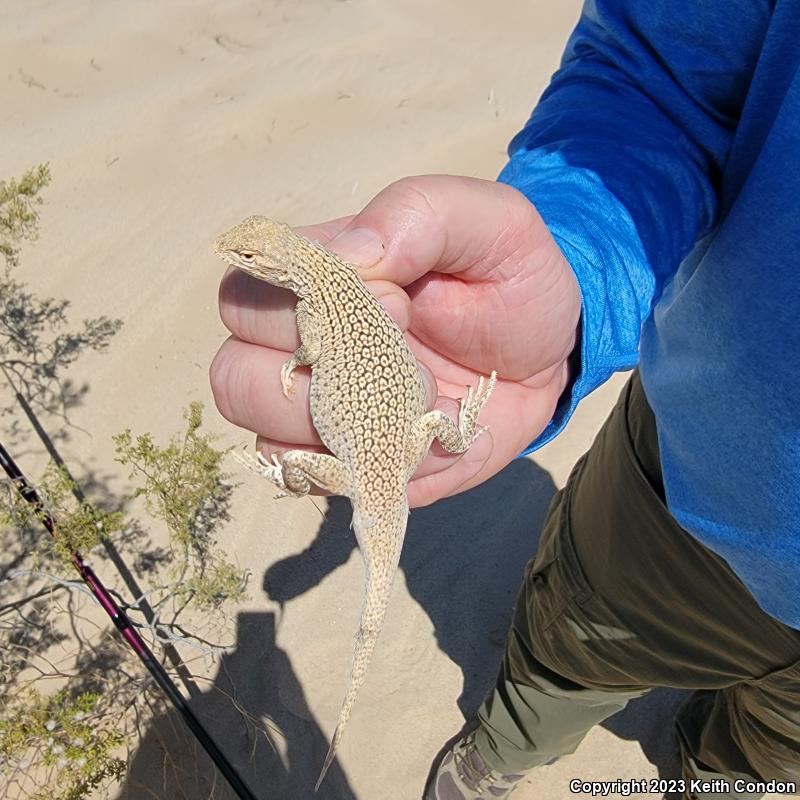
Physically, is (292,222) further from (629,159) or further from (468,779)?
(468,779)

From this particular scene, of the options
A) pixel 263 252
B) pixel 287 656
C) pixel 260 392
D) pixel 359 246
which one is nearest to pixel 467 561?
pixel 287 656

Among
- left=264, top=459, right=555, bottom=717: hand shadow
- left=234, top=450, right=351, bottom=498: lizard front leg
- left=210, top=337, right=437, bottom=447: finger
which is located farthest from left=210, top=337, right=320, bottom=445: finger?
left=264, top=459, right=555, bottom=717: hand shadow

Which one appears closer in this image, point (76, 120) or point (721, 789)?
point (721, 789)

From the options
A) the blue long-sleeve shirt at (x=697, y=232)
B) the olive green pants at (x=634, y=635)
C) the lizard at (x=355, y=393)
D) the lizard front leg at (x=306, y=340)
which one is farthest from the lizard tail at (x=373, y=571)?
the olive green pants at (x=634, y=635)

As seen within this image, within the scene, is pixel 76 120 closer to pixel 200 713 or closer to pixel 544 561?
pixel 200 713

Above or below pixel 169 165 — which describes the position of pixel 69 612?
below

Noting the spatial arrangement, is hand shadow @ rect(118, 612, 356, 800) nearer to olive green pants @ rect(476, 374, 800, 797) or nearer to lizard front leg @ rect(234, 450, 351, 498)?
olive green pants @ rect(476, 374, 800, 797)

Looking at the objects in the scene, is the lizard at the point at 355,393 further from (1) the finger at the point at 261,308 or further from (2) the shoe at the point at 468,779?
(2) the shoe at the point at 468,779

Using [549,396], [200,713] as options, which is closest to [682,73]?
[549,396]
